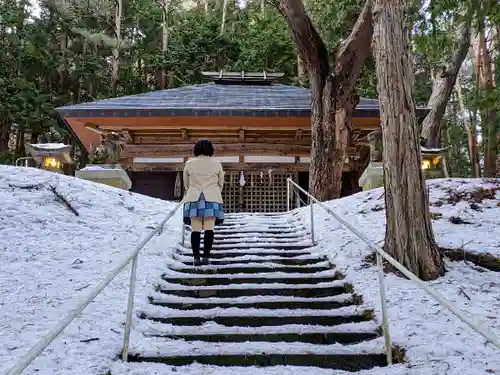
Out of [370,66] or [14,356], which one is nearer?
[14,356]

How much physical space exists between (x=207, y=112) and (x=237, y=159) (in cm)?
213

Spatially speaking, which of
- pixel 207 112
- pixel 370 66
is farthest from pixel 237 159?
pixel 370 66

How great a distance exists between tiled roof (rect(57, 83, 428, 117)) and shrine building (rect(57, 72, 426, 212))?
0.03m

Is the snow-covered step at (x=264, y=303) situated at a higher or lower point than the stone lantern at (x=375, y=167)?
lower

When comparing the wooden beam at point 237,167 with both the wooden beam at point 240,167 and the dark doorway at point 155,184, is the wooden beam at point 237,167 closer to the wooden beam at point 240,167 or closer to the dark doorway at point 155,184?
the wooden beam at point 240,167

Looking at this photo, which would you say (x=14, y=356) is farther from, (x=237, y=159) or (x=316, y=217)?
(x=237, y=159)

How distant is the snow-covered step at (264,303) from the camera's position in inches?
153

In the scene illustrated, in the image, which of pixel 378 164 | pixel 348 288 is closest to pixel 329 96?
pixel 378 164

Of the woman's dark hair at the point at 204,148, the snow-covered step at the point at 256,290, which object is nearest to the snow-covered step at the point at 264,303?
the snow-covered step at the point at 256,290

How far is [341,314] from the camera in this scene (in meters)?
3.60

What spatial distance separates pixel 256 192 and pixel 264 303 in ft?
28.4

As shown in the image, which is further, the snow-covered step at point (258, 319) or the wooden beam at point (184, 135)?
the wooden beam at point (184, 135)

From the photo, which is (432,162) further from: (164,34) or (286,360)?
(164,34)

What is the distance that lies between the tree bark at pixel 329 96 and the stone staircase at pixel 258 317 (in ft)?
11.7
